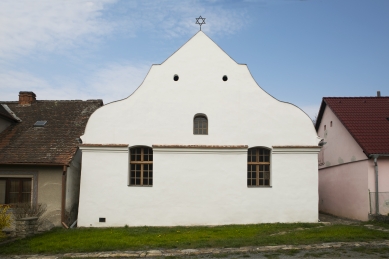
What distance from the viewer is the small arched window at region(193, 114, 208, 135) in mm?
16609

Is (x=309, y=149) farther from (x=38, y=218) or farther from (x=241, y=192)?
(x=38, y=218)

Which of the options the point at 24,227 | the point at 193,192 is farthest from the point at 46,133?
the point at 193,192

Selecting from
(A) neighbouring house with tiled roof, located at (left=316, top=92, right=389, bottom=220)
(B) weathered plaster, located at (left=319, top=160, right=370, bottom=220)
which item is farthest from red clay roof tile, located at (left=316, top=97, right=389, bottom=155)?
(B) weathered plaster, located at (left=319, top=160, right=370, bottom=220)

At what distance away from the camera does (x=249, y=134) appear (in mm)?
16484

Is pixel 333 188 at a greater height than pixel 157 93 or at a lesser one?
lesser

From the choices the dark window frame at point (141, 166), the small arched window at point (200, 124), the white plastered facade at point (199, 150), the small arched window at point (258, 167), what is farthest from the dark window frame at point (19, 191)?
the small arched window at point (258, 167)

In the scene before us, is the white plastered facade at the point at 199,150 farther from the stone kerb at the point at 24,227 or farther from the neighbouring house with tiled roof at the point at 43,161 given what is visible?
the stone kerb at the point at 24,227

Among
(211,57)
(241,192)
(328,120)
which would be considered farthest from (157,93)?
(328,120)

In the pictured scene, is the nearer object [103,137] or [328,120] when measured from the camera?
[103,137]

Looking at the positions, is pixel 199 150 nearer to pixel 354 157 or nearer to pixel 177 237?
pixel 177 237

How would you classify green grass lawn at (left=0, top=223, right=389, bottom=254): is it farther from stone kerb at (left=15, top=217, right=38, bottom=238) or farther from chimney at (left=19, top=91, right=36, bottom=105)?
chimney at (left=19, top=91, right=36, bottom=105)

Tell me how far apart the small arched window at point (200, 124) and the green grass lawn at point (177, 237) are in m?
4.04

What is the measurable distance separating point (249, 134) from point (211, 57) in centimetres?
374

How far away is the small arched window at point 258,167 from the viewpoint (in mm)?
16500
